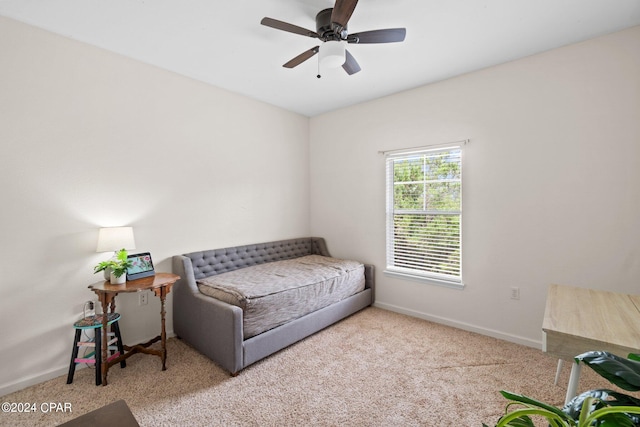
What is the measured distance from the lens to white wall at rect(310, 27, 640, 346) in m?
2.43

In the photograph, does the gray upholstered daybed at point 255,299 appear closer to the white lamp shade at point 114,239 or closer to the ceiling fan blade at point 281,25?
the white lamp shade at point 114,239

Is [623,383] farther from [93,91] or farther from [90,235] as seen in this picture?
[93,91]

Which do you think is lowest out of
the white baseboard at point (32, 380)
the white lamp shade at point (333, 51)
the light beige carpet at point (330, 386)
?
the light beige carpet at point (330, 386)

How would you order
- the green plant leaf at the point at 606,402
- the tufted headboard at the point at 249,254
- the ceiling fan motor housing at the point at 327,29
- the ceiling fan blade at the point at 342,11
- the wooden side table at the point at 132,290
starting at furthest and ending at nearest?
1. the tufted headboard at the point at 249,254
2. the wooden side table at the point at 132,290
3. the ceiling fan motor housing at the point at 327,29
4. the ceiling fan blade at the point at 342,11
5. the green plant leaf at the point at 606,402

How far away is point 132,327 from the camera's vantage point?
9.32 feet

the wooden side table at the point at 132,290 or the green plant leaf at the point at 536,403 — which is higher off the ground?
the green plant leaf at the point at 536,403

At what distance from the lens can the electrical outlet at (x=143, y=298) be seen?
2877 millimetres

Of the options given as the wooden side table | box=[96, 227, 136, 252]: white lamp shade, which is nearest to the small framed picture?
the wooden side table

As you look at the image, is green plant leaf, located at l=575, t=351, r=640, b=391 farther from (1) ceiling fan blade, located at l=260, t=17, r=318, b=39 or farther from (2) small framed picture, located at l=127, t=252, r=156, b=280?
(2) small framed picture, located at l=127, t=252, r=156, b=280

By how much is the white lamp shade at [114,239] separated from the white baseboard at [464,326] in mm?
3002

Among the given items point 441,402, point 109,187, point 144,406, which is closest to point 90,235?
point 109,187

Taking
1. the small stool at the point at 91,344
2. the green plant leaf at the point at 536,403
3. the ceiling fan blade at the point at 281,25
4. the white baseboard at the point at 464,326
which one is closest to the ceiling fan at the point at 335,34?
the ceiling fan blade at the point at 281,25

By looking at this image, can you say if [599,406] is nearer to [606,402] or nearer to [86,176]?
[606,402]

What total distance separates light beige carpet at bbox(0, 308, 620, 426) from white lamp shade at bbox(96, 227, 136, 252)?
1036 mm
